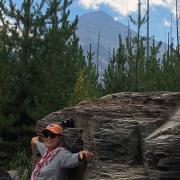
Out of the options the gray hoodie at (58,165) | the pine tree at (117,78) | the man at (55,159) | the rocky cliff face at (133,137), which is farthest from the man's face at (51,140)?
the pine tree at (117,78)

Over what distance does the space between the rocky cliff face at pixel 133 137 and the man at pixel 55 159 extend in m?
1.10

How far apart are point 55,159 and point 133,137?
2.45 meters

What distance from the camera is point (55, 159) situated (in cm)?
525

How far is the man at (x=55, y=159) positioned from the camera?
5.20m

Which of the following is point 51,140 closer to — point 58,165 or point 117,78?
point 58,165

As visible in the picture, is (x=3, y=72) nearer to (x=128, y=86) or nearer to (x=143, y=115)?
(x=128, y=86)

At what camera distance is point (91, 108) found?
8836 mm

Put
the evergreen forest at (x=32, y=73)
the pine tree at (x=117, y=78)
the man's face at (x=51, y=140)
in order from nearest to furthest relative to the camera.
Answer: the man's face at (x=51, y=140) < the evergreen forest at (x=32, y=73) < the pine tree at (x=117, y=78)

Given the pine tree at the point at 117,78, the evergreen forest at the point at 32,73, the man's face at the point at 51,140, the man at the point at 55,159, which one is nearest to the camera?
the man at the point at 55,159

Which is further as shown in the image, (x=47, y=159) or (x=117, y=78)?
(x=117, y=78)

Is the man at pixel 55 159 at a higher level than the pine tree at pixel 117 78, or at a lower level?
lower

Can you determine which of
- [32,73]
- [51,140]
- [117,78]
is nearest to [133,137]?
[51,140]

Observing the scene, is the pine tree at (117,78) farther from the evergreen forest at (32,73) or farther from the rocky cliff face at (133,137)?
the rocky cliff face at (133,137)

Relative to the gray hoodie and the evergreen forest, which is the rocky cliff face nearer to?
the gray hoodie
